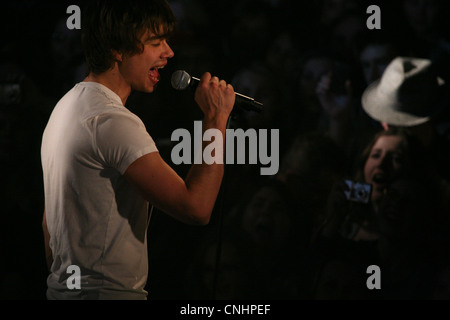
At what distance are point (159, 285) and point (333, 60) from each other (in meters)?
1.64

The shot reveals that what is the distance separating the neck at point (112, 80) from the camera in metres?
1.27

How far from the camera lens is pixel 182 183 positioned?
1.16m

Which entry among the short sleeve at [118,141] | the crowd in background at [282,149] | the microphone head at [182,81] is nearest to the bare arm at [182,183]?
the short sleeve at [118,141]

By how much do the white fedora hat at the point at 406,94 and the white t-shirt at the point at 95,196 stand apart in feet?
5.63

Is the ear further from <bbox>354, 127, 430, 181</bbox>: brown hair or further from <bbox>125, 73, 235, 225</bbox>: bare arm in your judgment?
<bbox>354, 127, 430, 181</bbox>: brown hair

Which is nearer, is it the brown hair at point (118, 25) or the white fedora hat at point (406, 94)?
the brown hair at point (118, 25)

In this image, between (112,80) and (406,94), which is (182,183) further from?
(406,94)

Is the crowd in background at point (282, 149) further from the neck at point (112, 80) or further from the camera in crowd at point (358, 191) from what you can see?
the neck at point (112, 80)

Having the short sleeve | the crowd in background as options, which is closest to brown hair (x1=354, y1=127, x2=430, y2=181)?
the crowd in background

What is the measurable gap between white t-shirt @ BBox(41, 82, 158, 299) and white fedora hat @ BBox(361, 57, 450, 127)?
172 cm

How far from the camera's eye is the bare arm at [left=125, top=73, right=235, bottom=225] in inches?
44.3

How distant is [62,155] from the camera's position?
1169 mm
